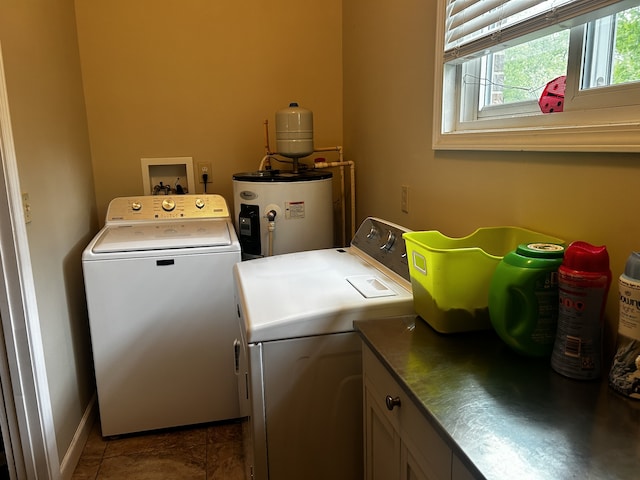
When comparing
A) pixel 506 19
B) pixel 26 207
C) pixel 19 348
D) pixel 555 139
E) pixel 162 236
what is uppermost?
pixel 506 19

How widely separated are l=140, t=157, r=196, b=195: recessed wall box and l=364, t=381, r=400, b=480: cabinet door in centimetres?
195

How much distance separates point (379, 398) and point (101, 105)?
232 cm

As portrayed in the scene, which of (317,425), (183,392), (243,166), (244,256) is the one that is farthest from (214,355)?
(243,166)

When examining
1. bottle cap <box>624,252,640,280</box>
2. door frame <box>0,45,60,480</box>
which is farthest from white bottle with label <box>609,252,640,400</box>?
door frame <box>0,45,60,480</box>

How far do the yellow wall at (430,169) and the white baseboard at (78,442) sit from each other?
1730mm

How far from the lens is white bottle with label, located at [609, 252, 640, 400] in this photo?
2.62 ft

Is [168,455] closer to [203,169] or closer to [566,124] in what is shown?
[203,169]

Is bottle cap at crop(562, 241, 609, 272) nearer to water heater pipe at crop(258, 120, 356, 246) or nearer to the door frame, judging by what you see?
the door frame

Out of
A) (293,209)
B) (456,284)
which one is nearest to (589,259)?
(456,284)

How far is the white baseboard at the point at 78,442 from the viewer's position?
1920 millimetres

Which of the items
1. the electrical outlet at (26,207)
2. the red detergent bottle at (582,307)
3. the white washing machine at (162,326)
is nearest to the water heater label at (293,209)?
the white washing machine at (162,326)

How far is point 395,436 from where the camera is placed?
1.04m

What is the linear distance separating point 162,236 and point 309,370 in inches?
46.5

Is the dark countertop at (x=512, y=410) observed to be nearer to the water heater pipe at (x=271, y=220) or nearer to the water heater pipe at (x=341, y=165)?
the water heater pipe at (x=271, y=220)
